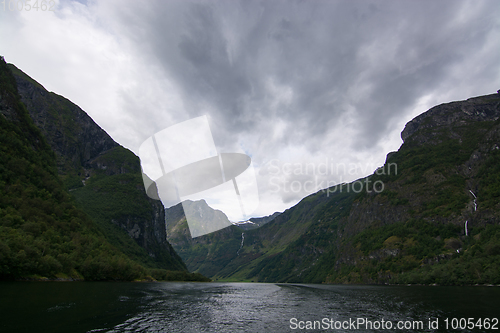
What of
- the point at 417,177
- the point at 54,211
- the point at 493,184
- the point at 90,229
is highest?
the point at 417,177

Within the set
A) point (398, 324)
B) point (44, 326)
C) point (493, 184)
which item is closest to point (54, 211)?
point (44, 326)

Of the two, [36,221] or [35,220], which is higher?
[35,220]

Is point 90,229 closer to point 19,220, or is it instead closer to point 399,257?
point 19,220

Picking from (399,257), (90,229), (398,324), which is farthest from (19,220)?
(399,257)

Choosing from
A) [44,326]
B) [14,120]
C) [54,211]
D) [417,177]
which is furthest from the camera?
[417,177]

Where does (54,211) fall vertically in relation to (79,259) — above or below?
above

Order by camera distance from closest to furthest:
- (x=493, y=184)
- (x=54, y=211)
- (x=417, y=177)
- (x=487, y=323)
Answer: (x=487, y=323) < (x=54, y=211) < (x=493, y=184) < (x=417, y=177)

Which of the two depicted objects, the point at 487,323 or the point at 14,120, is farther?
the point at 14,120

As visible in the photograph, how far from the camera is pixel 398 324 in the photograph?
83.5 feet

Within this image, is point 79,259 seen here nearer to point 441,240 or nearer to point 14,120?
point 14,120

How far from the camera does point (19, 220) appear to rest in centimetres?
6881

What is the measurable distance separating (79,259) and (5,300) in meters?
59.5

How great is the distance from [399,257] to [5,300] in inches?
6686

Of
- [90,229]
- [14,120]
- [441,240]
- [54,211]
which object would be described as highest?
[14,120]
